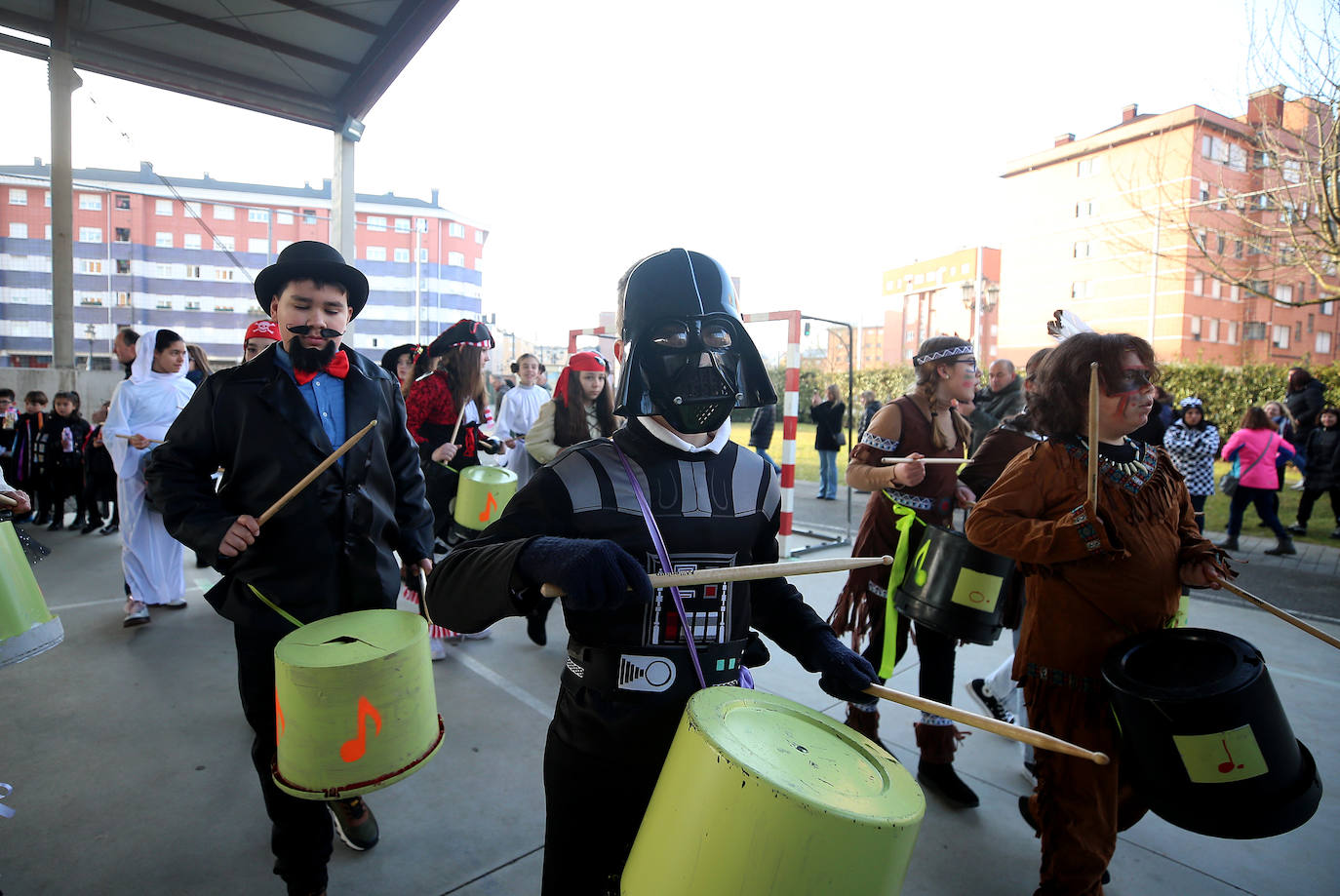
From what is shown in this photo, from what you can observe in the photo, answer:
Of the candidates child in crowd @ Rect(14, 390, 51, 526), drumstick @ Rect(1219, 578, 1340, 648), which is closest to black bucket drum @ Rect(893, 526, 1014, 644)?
drumstick @ Rect(1219, 578, 1340, 648)

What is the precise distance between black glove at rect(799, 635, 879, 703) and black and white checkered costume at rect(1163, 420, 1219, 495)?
854cm

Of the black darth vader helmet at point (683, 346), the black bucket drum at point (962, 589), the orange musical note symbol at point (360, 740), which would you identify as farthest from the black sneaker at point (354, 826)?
the black bucket drum at point (962, 589)

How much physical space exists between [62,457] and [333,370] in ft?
27.0

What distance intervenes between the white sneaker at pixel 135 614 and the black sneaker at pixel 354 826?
317 cm

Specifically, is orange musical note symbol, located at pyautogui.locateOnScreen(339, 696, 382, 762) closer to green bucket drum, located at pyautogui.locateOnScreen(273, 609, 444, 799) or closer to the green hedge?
green bucket drum, located at pyautogui.locateOnScreen(273, 609, 444, 799)

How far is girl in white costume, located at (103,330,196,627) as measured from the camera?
4.84 metres

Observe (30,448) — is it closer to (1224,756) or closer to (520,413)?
(520,413)

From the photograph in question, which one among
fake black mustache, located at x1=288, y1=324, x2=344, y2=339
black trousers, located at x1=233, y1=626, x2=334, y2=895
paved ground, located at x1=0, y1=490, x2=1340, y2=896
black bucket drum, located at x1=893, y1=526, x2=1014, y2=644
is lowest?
paved ground, located at x1=0, y1=490, x2=1340, y2=896

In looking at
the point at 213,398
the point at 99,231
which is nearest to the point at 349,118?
the point at 213,398

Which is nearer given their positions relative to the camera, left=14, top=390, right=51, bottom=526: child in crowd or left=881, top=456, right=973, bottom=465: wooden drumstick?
left=881, top=456, right=973, bottom=465: wooden drumstick

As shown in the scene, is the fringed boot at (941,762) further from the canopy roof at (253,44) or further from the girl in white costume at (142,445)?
the canopy roof at (253,44)

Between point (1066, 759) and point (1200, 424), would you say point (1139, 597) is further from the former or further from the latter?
point (1200, 424)

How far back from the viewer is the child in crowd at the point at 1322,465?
873cm

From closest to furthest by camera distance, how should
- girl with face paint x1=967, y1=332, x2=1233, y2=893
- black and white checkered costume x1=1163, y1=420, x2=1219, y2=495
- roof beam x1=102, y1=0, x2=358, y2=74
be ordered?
1. girl with face paint x1=967, y1=332, x2=1233, y2=893
2. roof beam x1=102, y1=0, x2=358, y2=74
3. black and white checkered costume x1=1163, y1=420, x2=1219, y2=495
